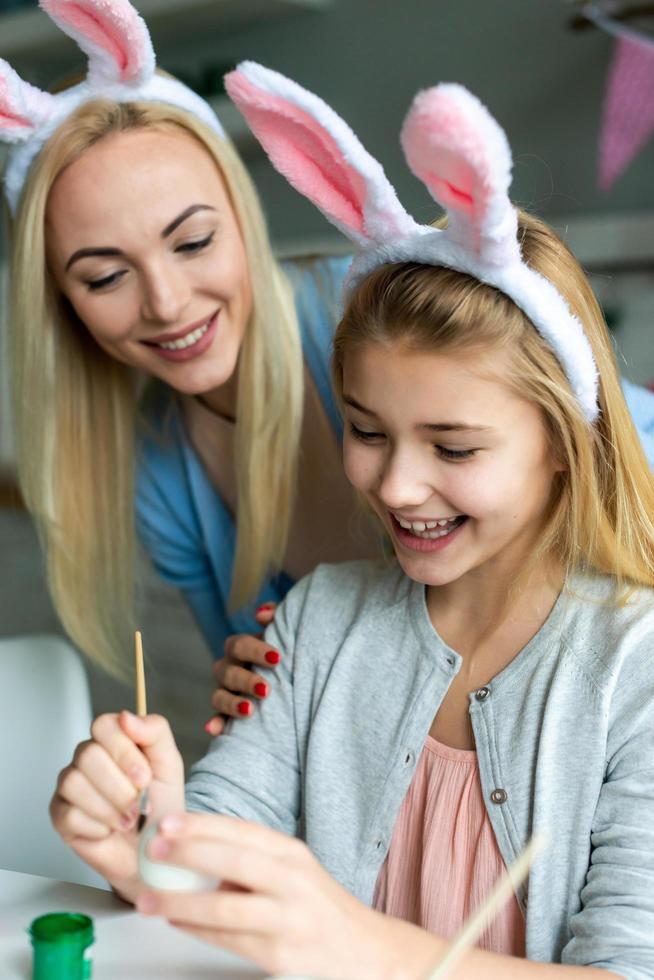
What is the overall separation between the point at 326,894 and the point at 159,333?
0.89 metres

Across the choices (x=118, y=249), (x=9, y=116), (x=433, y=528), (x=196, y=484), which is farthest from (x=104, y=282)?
(x=433, y=528)

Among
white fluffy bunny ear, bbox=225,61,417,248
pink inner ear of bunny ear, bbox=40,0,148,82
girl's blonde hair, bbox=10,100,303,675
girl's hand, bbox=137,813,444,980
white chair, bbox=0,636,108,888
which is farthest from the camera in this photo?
girl's blonde hair, bbox=10,100,303,675

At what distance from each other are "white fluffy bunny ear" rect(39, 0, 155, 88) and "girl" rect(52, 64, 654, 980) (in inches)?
16.4

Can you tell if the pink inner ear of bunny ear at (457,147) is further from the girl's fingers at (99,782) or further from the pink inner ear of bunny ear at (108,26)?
the pink inner ear of bunny ear at (108,26)

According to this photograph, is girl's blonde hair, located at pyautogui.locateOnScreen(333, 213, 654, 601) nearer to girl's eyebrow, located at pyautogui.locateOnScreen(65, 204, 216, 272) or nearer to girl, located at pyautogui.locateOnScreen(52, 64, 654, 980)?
girl, located at pyautogui.locateOnScreen(52, 64, 654, 980)

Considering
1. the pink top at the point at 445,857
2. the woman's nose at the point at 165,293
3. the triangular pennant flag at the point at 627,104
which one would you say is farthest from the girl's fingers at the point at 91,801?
the triangular pennant flag at the point at 627,104

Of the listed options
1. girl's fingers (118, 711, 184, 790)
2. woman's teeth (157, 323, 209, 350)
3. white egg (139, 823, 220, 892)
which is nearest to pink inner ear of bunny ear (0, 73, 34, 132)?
woman's teeth (157, 323, 209, 350)

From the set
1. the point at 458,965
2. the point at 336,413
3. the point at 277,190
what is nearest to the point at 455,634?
the point at 458,965

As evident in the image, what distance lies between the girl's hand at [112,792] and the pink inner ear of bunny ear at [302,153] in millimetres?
456

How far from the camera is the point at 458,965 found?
31.8 inches

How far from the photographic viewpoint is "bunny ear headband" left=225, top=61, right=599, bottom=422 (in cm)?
89

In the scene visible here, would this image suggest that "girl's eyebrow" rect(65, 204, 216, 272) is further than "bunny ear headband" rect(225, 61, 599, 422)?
Yes

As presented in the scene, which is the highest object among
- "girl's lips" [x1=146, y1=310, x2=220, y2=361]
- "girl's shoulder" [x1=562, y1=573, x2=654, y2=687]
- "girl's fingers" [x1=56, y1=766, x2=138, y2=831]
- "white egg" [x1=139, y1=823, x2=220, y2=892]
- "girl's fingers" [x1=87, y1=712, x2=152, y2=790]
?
"girl's lips" [x1=146, y1=310, x2=220, y2=361]

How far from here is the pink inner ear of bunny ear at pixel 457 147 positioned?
2.58 ft
